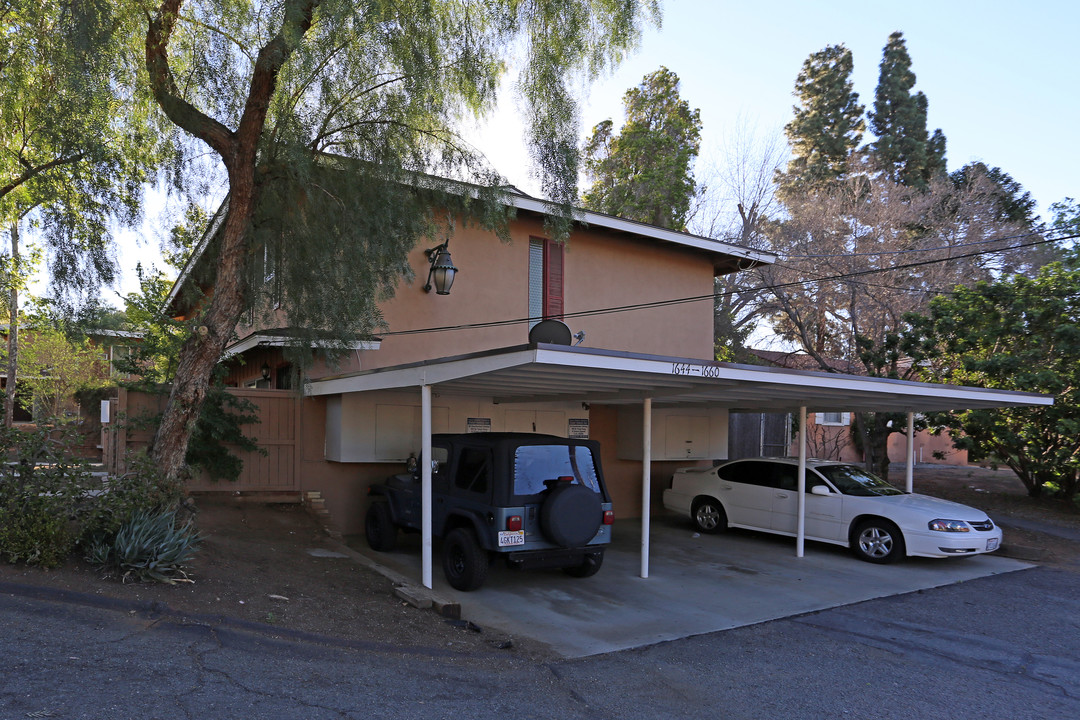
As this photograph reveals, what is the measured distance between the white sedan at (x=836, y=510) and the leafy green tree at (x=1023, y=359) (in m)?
3.48

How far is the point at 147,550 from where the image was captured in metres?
6.40

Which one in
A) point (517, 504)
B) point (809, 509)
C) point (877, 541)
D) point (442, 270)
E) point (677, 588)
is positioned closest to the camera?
point (517, 504)

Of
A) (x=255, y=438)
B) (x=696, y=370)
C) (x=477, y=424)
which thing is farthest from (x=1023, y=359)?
(x=255, y=438)

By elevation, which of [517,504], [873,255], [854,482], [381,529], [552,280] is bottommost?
[381,529]

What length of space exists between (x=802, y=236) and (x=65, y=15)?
20.5 metres

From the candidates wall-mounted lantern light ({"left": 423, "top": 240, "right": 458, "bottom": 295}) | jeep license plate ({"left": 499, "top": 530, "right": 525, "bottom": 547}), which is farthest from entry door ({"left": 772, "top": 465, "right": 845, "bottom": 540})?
wall-mounted lantern light ({"left": 423, "top": 240, "right": 458, "bottom": 295})

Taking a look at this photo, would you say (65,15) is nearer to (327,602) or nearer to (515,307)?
(327,602)

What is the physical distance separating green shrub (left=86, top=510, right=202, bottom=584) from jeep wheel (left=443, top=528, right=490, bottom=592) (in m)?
2.69

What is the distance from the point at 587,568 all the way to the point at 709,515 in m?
4.58

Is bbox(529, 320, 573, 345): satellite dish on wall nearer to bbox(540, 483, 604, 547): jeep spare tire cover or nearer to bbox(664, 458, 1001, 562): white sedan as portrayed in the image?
bbox(664, 458, 1001, 562): white sedan

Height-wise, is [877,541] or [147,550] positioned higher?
[147,550]

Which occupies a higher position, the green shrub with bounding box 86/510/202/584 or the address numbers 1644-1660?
the address numbers 1644-1660

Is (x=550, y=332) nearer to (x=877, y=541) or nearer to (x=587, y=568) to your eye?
(x=587, y=568)

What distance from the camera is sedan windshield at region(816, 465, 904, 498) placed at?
11109 mm
